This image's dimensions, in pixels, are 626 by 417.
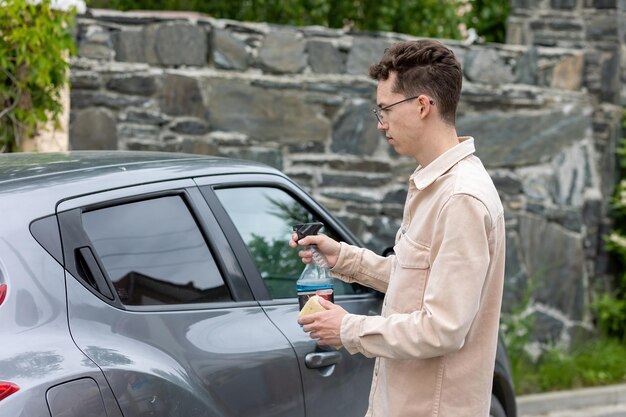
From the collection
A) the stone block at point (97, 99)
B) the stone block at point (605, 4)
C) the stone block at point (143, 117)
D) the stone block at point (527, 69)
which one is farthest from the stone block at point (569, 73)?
the stone block at point (97, 99)

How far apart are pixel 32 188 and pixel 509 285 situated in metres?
5.65

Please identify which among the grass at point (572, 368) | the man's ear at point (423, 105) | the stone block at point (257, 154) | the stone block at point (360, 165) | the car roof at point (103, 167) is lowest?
the grass at point (572, 368)

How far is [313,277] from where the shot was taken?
137 inches

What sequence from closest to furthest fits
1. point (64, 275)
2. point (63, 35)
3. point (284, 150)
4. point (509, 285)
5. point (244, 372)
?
1. point (64, 275)
2. point (244, 372)
3. point (63, 35)
4. point (284, 150)
5. point (509, 285)

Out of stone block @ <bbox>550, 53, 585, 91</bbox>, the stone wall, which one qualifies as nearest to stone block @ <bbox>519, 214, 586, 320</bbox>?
the stone wall

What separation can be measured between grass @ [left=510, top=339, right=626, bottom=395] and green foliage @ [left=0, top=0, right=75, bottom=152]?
12.3 ft

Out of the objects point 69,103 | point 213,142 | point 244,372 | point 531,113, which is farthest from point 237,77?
point 244,372

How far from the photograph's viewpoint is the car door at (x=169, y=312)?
3.11 meters

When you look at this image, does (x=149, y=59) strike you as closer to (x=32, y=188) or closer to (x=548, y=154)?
(x=548, y=154)

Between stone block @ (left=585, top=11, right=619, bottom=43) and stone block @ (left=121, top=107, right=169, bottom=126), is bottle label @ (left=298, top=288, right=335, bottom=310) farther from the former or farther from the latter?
stone block @ (left=585, top=11, right=619, bottom=43)

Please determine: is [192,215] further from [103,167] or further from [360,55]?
[360,55]

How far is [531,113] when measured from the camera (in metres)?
8.38

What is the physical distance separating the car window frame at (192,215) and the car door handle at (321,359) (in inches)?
10.8

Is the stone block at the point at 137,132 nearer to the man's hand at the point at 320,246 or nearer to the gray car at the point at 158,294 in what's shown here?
the gray car at the point at 158,294
